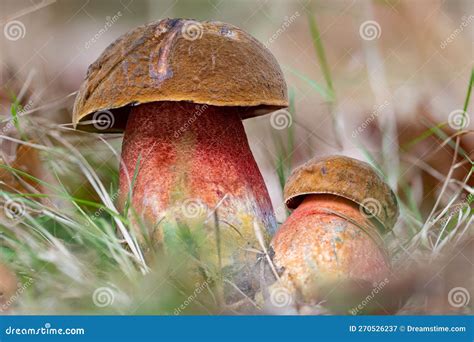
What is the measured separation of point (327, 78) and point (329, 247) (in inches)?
39.0

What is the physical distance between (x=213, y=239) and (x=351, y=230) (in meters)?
0.44

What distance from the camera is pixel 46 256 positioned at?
177 cm

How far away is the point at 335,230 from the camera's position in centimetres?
174

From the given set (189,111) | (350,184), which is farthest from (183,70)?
(350,184)

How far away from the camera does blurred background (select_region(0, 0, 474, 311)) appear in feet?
8.45

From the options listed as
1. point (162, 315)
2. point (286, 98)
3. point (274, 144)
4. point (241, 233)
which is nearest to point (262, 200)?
point (241, 233)

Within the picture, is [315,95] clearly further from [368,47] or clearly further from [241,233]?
→ [241,233]

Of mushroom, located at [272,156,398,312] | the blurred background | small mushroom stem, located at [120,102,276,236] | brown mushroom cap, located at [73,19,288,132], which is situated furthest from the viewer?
the blurred background

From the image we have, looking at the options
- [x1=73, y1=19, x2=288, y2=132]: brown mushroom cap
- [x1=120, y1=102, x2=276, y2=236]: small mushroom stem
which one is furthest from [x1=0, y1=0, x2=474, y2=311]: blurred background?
[x1=73, y1=19, x2=288, y2=132]: brown mushroom cap

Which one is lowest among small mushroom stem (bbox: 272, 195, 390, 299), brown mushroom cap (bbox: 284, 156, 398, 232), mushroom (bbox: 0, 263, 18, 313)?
mushroom (bbox: 0, 263, 18, 313)

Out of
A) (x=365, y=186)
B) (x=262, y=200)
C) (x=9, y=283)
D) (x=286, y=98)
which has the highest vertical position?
(x=286, y=98)

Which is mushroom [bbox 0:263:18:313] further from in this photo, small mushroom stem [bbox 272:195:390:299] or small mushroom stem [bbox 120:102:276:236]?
small mushroom stem [bbox 272:195:390:299]

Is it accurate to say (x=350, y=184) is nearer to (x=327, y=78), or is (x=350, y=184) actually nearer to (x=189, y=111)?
(x=189, y=111)

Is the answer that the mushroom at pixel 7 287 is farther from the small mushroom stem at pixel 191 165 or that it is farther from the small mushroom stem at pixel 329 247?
the small mushroom stem at pixel 329 247
